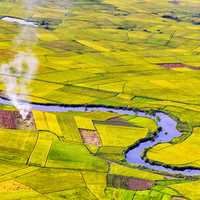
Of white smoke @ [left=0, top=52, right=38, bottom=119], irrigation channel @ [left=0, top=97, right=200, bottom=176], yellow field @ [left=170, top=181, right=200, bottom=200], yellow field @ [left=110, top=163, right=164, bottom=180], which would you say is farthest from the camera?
white smoke @ [left=0, top=52, right=38, bottom=119]

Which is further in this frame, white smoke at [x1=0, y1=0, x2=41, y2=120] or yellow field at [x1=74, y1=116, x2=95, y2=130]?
white smoke at [x1=0, y1=0, x2=41, y2=120]

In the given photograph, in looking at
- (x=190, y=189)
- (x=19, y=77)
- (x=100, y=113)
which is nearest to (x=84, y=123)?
(x=100, y=113)

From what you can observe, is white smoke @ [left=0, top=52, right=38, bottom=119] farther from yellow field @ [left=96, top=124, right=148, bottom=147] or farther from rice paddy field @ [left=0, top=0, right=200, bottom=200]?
yellow field @ [left=96, top=124, right=148, bottom=147]

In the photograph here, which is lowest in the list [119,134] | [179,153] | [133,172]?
[133,172]

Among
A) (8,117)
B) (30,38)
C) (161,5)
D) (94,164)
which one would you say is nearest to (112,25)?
(30,38)

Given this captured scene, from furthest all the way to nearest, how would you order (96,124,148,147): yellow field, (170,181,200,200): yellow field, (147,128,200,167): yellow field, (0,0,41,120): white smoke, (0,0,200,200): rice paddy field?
(0,0,41,120): white smoke → (96,124,148,147): yellow field → (147,128,200,167): yellow field → (0,0,200,200): rice paddy field → (170,181,200,200): yellow field

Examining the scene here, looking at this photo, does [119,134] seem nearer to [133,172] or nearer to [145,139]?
[145,139]

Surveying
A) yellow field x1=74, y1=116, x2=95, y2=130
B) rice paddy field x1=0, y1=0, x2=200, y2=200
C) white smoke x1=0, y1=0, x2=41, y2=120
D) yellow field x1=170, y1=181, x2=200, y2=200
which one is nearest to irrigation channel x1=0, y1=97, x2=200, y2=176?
rice paddy field x1=0, y1=0, x2=200, y2=200

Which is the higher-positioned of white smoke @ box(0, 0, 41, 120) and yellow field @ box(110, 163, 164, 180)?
white smoke @ box(0, 0, 41, 120)
